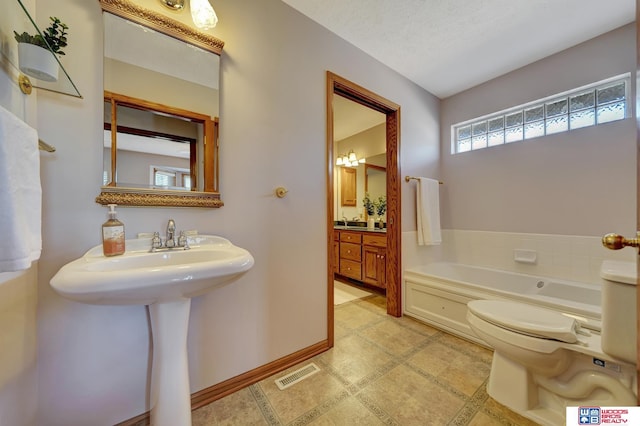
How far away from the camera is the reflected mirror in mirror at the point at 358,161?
11.6ft

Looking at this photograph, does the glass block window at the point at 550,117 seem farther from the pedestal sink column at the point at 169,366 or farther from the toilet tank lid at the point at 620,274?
the pedestal sink column at the point at 169,366

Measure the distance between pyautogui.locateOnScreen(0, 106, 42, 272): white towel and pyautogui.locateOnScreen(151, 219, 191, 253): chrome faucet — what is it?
14.8 inches

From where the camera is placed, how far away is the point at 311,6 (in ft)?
5.09

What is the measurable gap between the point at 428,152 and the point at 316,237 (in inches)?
72.9

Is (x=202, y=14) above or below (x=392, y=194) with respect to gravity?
above

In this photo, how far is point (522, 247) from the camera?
2.21 meters

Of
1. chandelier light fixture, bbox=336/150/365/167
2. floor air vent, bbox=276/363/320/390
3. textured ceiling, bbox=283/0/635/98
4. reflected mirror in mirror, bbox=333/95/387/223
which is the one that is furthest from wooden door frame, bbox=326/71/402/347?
chandelier light fixture, bbox=336/150/365/167

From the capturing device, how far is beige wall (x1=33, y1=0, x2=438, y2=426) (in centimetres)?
96

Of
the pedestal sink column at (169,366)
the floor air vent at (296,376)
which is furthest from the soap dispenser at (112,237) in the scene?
the floor air vent at (296,376)

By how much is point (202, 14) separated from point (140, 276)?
1293mm

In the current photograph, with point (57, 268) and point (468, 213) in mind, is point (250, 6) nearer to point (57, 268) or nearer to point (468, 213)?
point (57, 268)

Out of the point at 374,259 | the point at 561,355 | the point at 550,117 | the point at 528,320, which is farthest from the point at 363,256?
the point at 550,117

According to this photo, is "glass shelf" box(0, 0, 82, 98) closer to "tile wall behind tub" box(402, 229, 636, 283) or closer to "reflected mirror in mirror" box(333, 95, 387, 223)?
"tile wall behind tub" box(402, 229, 636, 283)

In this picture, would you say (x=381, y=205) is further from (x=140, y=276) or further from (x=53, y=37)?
(x=53, y=37)
